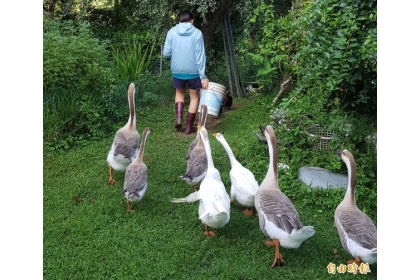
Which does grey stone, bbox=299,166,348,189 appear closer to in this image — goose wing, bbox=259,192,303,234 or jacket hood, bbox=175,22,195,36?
goose wing, bbox=259,192,303,234

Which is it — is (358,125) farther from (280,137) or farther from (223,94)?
(223,94)

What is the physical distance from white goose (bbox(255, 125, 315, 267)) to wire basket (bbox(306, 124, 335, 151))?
2.00 meters

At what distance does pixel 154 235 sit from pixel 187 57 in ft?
13.5

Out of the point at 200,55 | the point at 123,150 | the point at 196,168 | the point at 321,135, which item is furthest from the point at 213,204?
the point at 200,55

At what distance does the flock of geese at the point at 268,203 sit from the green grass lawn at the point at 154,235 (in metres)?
0.19

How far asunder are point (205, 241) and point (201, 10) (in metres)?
5.87

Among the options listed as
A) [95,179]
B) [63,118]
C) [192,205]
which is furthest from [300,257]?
[63,118]

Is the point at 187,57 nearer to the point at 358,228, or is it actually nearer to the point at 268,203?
the point at 268,203

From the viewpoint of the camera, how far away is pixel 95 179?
20.4 feet

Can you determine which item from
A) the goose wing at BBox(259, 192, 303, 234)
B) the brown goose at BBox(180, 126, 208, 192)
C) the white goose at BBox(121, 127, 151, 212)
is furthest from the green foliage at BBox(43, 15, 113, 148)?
the goose wing at BBox(259, 192, 303, 234)

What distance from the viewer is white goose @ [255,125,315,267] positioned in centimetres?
407

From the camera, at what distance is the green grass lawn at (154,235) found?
425 centimetres

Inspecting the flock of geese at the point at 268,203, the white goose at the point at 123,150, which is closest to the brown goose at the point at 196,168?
the flock of geese at the point at 268,203

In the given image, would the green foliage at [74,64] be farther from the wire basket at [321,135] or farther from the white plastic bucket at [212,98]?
the wire basket at [321,135]
